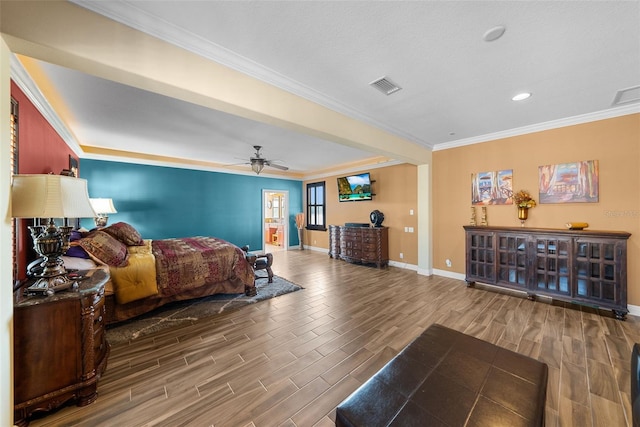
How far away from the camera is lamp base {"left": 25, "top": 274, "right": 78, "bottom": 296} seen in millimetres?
1590

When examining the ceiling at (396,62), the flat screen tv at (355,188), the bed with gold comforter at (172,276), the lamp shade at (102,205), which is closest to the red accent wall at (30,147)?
the ceiling at (396,62)

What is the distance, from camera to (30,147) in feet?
7.66

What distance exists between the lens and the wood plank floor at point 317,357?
5.25 feet

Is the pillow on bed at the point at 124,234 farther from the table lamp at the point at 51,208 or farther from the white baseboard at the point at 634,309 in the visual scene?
the white baseboard at the point at 634,309

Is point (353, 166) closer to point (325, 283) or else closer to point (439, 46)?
point (325, 283)

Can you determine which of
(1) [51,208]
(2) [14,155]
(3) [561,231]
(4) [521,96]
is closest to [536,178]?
(3) [561,231]

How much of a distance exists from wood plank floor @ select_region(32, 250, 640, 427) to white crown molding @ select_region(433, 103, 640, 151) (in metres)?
2.65

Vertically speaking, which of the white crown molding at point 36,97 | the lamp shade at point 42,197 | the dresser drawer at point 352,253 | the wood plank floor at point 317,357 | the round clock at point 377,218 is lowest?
the wood plank floor at point 317,357

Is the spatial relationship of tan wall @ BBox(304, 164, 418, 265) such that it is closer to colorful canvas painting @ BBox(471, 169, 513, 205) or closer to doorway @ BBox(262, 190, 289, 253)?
colorful canvas painting @ BBox(471, 169, 513, 205)

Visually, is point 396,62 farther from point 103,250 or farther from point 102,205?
point 102,205

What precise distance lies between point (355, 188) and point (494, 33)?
4.75 meters

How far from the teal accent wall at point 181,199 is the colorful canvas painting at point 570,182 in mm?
6520

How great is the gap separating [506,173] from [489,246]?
129 centimetres

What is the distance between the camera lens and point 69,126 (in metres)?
3.70
